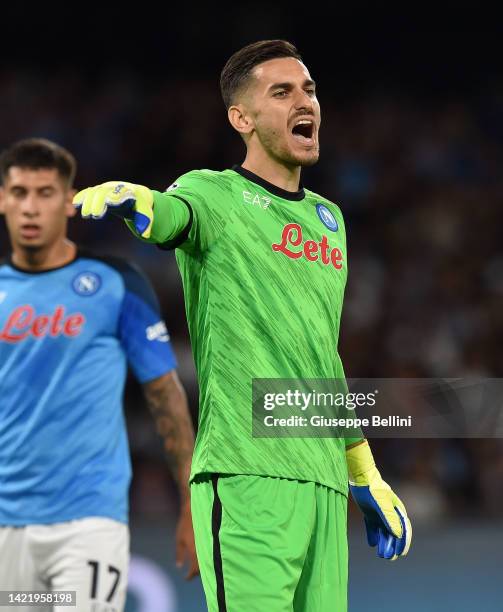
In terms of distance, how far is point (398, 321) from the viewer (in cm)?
1009

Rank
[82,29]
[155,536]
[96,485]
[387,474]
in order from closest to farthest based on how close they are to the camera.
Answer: [96,485] < [155,536] < [387,474] < [82,29]

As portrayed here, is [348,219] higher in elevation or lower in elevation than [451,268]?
higher

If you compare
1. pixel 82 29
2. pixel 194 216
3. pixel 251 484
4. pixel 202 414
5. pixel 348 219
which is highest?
pixel 82 29

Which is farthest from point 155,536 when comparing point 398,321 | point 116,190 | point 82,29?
point 82,29

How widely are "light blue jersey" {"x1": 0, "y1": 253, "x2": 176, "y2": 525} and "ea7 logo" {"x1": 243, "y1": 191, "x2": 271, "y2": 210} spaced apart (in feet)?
5.12

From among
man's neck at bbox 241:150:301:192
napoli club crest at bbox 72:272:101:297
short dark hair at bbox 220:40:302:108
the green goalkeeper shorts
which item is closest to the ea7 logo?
man's neck at bbox 241:150:301:192

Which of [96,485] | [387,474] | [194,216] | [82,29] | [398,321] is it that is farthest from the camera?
[82,29]

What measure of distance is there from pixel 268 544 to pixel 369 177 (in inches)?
347

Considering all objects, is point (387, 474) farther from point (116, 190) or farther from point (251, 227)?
point (116, 190)

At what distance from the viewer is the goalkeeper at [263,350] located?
3.11 metres

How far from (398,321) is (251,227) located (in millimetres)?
6931

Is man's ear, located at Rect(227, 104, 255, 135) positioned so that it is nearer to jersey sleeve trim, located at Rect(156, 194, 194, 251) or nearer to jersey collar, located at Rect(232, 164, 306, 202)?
jersey collar, located at Rect(232, 164, 306, 202)

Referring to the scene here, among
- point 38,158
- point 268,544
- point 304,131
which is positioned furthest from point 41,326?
point 268,544

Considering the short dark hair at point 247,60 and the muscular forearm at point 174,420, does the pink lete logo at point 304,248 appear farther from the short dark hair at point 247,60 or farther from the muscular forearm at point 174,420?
the muscular forearm at point 174,420
